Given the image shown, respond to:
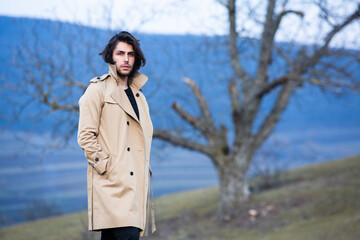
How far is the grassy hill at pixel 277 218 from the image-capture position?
340 inches

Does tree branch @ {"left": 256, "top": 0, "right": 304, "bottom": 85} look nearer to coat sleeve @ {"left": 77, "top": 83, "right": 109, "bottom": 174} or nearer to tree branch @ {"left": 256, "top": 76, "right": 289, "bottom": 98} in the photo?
tree branch @ {"left": 256, "top": 76, "right": 289, "bottom": 98}

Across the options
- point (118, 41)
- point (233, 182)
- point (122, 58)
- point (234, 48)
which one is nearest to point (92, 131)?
point (122, 58)

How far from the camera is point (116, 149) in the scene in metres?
3.19

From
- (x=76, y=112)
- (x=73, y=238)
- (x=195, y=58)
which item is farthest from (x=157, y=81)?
(x=73, y=238)

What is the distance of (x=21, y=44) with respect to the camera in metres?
9.96

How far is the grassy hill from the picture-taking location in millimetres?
8629

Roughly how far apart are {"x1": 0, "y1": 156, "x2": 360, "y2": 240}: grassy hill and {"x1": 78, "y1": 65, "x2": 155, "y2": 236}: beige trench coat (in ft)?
17.3

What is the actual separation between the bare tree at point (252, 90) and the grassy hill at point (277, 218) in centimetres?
81

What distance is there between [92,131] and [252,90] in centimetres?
894

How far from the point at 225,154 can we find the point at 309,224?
11.5 ft

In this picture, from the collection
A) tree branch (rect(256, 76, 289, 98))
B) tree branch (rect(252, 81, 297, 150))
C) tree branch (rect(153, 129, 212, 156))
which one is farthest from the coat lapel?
tree branch (rect(252, 81, 297, 150))

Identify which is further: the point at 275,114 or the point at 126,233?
the point at 275,114

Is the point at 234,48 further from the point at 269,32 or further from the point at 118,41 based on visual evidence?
the point at 118,41

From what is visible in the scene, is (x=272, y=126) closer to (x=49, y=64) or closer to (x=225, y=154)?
(x=225, y=154)
